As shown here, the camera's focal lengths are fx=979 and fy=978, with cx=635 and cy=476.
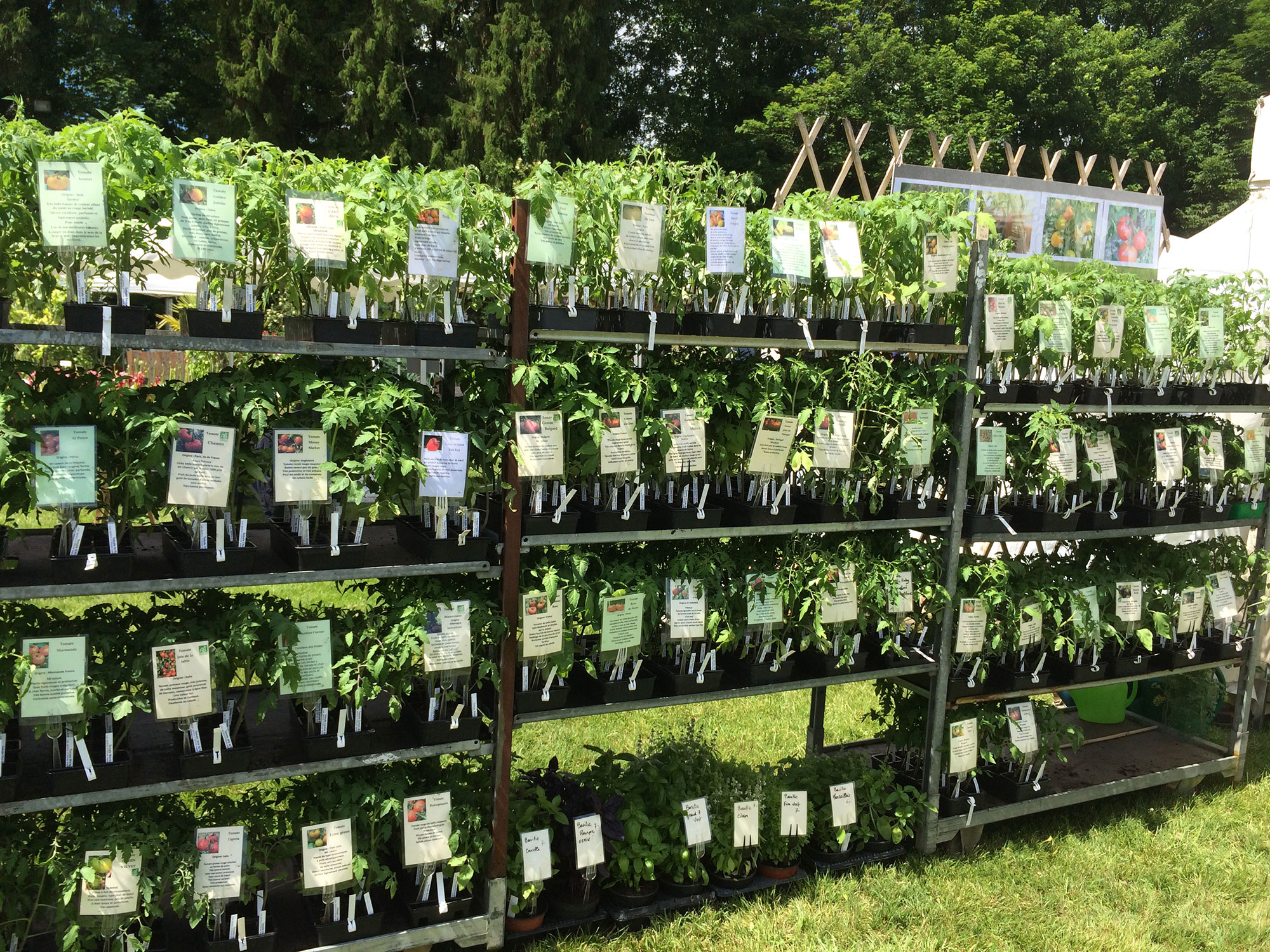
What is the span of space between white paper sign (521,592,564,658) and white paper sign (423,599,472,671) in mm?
176

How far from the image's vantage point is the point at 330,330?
2.73 metres

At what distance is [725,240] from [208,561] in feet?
6.00

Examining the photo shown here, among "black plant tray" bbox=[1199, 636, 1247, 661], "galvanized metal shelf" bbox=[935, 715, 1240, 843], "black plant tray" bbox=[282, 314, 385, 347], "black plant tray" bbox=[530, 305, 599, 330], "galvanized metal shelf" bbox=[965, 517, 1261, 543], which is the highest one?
"black plant tray" bbox=[530, 305, 599, 330]

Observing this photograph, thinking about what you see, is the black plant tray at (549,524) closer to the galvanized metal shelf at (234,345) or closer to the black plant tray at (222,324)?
the galvanized metal shelf at (234,345)

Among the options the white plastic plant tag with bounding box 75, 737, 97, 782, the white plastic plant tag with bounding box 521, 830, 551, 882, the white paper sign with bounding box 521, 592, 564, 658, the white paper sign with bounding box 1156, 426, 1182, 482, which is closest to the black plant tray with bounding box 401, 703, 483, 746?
the white paper sign with bounding box 521, 592, 564, 658

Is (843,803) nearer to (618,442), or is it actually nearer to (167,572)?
(618,442)

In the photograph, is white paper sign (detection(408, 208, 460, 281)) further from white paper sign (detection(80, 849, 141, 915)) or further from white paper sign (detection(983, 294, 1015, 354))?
white paper sign (detection(983, 294, 1015, 354))

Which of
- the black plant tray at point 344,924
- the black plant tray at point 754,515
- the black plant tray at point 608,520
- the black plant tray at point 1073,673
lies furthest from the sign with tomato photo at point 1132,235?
the black plant tray at point 344,924

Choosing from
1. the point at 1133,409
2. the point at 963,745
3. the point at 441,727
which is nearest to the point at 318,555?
the point at 441,727

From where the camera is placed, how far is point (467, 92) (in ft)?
49.9

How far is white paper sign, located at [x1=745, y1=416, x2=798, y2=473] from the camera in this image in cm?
334

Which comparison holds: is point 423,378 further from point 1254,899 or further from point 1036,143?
point 1036,143

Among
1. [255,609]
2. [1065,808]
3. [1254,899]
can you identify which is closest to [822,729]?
[1065,808]

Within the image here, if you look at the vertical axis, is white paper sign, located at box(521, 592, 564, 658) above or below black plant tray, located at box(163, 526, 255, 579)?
below
